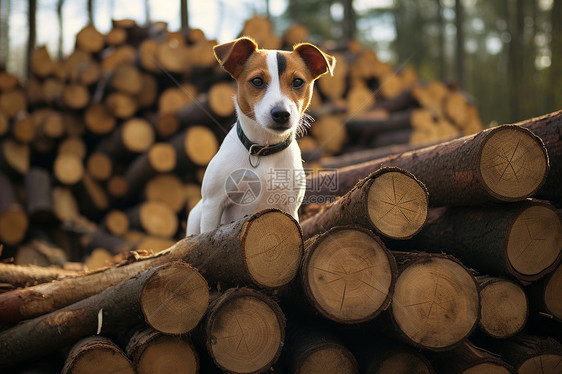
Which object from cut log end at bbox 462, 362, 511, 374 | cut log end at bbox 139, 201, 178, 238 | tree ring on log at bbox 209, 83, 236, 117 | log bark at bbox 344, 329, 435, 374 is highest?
tree ring on log at bbox 209, 83, 236, 117

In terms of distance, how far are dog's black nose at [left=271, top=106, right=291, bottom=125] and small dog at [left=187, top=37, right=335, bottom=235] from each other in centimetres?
5

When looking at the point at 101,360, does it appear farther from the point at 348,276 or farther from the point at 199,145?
the point at 199,145

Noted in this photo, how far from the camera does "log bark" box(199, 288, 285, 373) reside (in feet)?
6.70

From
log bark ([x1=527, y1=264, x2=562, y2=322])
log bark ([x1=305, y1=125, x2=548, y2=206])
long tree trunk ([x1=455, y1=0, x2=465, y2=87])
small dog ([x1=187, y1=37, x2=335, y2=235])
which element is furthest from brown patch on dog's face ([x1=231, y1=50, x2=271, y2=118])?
long tree trunk ([x1=455, y1=0, x2=465, y2=87])

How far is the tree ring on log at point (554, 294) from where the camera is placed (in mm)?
2410

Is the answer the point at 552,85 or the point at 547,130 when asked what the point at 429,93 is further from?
the point at 552,85

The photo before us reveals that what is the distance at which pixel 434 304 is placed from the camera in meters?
2.13

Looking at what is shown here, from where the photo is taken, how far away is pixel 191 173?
229 inches

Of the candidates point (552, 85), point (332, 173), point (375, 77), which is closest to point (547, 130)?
point (332, 173)

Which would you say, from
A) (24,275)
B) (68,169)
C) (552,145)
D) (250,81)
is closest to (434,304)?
(552,145)

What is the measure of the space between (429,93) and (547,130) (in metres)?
5.73

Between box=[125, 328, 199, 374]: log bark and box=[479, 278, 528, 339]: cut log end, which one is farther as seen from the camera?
box=[479, 278, 528, 339]: cut log end

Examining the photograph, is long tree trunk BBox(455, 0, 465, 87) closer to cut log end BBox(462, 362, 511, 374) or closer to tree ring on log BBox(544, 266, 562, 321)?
tree ring on log BBox(544, 266, 562, 321)

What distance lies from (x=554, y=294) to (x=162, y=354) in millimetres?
1967
